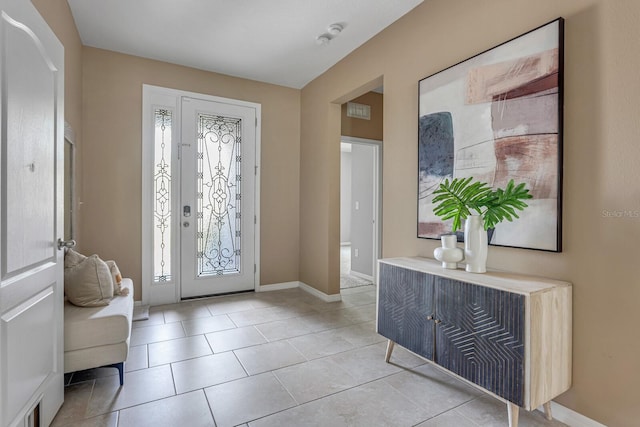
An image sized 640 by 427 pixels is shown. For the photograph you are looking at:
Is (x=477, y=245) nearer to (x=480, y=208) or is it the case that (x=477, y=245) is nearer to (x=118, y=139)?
(x=480, y=208)

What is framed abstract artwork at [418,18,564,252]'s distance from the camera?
174cm

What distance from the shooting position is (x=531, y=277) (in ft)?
5.95

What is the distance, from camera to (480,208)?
1919 millimetres

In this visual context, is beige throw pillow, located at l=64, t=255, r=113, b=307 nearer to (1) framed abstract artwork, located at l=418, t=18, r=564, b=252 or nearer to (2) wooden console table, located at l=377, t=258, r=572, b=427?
(2) wooden console table, located at l=377, t=258, r=572, b=427

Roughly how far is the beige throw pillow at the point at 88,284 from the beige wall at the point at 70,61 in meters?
1.02

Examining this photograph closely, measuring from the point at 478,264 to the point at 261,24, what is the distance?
270 centimetres

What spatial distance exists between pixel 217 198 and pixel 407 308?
2.74m

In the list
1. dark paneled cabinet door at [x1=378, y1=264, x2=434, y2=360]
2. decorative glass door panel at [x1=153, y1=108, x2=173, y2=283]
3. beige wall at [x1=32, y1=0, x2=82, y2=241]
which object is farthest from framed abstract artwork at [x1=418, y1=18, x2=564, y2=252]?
decorative glass door panel at [x1=153, y1=108, x2=173, y2=283]

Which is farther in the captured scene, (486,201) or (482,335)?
(486,201)

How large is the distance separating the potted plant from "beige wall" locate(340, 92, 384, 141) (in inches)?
99.3

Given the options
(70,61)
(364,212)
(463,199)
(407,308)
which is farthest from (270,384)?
(364,212)

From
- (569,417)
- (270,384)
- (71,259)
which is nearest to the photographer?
(569,417)

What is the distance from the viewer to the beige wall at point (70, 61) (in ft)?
7.45

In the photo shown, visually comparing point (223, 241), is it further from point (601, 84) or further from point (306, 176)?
point (601, 84)
